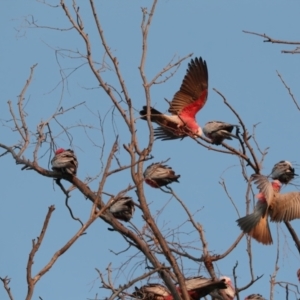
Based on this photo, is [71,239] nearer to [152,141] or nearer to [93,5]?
[152,141]

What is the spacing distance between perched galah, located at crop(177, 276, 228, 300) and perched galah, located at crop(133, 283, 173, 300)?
17 centimetres

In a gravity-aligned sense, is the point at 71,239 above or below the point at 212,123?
below

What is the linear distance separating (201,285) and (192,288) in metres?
0.08

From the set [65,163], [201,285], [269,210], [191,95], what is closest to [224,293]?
[201,285]

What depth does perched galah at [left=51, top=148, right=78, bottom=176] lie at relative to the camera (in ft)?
20.2

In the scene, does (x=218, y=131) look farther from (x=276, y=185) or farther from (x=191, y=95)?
(x=191, y=95)

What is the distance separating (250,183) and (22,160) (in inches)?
77.5

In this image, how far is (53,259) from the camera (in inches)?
162

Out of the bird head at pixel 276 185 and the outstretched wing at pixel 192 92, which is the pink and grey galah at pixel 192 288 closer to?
the bird head at pixel 276 185

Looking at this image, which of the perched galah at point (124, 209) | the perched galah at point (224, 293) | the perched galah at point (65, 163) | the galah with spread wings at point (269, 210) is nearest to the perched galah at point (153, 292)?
the perched galah at point (224, 293)

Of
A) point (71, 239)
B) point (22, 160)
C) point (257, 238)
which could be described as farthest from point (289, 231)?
point (71, 239)

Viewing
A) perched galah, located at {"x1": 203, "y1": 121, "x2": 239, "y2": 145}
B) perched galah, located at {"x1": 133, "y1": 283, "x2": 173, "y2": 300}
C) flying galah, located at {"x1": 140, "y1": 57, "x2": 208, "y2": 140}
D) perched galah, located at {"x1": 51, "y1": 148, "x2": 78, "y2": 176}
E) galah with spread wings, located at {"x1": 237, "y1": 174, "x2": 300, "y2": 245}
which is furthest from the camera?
flying galah, located at {"x1": 140, "y1": 57, "x2": 208, "y2": 140}

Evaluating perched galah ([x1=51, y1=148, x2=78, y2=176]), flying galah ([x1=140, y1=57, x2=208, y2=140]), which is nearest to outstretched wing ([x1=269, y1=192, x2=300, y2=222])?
perched galah ([x1=51, y1=148, x2=78, y2=176])

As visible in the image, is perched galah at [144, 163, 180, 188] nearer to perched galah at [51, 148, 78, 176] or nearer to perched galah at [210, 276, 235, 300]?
perched galah at [51, 148, 78, 176]
